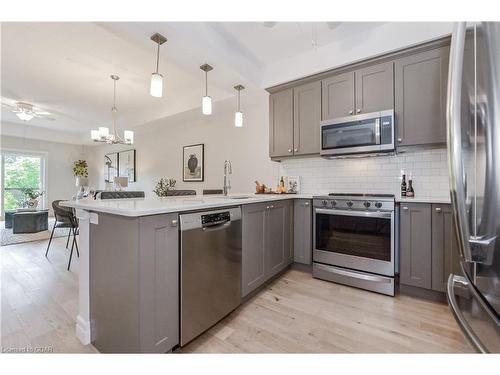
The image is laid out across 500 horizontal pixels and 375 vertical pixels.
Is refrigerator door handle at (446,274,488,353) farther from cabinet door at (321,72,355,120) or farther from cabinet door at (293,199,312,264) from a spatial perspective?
cabinet door at (321,72,355,120)

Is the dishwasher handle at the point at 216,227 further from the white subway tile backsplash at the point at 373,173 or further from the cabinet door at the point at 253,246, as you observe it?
the white subway tile backsplash at the point at 373,173

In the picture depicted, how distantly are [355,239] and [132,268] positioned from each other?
6.70 ft

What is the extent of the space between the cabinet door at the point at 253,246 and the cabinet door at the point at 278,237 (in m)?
0.09

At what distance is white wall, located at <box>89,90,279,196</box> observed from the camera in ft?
11.7

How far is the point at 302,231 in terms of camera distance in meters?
2.66

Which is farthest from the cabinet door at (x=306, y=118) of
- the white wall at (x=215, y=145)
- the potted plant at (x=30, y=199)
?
the potted plant at (x=30, y=199)

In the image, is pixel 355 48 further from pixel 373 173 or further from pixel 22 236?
pixel 22 236

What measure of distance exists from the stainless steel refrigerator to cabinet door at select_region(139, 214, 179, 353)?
123 centimetres

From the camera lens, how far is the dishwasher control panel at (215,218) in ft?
4.87

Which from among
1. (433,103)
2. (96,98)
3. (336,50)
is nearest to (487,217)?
(433,103)

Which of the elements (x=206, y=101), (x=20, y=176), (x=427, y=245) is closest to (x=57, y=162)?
(x=20, y=176)
